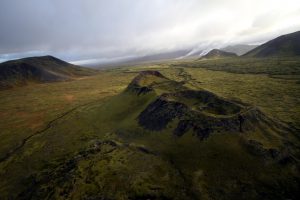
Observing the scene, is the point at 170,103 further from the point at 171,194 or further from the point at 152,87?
the point at 171,194

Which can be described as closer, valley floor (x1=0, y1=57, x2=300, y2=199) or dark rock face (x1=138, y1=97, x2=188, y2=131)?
valley floor (x1=0, y1=57, x2=300, y2=199)

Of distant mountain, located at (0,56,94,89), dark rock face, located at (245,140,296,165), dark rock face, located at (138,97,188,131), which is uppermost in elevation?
dark rock face, located at (138,97,188,131)

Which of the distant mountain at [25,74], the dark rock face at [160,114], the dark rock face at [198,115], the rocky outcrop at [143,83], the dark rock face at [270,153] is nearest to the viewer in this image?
the dark rock face at [270,153]

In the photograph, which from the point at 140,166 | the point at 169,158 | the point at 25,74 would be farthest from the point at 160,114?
the point at 25,74

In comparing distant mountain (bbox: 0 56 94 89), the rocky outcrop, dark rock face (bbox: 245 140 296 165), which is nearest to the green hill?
dark rock face (bbox: 245 140 296 165)

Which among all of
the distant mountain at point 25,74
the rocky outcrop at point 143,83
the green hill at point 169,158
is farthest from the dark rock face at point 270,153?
the distant mountain at point 25,74

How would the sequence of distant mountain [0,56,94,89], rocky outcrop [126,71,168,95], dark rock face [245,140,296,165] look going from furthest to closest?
distant mountain [0,56,94,89] → rocky outcrop [126,71,168,95] → dark rock face [245,140,296,165]

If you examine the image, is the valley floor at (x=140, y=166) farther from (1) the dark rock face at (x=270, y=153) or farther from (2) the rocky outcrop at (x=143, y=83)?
(2) the rocky outcrop at (x=143, y=83)

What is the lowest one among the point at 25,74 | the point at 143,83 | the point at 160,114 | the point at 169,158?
the point at 25,74

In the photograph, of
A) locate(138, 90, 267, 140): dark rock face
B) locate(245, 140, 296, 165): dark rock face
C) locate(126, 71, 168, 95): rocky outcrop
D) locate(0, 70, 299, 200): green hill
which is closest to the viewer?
locate(0, 70, 299, 200): green hill

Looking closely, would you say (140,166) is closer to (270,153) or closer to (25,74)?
(270,153)

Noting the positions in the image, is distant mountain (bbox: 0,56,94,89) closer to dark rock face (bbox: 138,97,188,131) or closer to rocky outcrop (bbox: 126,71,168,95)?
rocky outcrop (bbox: 126,71,168,95)

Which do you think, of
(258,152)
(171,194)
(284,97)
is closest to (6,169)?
(171,194)
